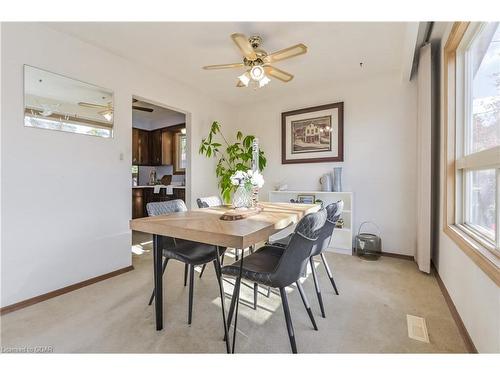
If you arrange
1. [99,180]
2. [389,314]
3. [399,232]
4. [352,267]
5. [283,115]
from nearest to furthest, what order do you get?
[389,314]
[99,180]
[352,267]
[399,232]
[283,115]

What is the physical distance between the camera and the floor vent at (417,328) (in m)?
1.49

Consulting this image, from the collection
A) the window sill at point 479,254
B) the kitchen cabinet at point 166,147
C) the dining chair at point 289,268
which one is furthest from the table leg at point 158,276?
the kitchen cabinet at point 166,147

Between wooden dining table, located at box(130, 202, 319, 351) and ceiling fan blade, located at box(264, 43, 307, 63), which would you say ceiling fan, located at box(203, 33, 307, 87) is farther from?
wooden dining table, located at box(130, 202, 319, 351)

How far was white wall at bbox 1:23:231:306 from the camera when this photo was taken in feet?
6.13

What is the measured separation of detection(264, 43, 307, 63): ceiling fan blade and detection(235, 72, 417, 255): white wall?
148cm

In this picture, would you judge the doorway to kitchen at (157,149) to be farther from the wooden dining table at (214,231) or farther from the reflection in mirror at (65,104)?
the wooden dining table at (214,231)

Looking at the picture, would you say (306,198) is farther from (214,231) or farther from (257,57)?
(214,231)

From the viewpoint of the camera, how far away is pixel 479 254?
1.27 meters

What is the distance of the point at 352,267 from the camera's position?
2730mm

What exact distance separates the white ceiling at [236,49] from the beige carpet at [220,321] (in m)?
2.41

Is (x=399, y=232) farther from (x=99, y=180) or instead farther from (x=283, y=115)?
(x=99, y=180)

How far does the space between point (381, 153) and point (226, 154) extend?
247 cm

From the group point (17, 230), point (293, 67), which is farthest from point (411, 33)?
point (17, 230)

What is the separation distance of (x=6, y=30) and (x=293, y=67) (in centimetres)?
269
